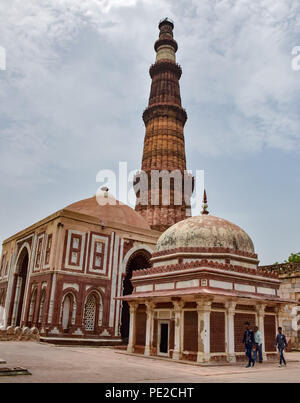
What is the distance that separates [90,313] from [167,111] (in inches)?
944

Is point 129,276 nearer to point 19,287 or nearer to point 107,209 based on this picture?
point 107,209

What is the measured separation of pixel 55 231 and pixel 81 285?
346 centimetres

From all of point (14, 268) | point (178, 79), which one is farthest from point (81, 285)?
point (178, 79)

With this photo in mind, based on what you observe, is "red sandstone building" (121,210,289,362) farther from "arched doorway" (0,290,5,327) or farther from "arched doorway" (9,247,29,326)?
"arched doorway" (0,290,5,327)

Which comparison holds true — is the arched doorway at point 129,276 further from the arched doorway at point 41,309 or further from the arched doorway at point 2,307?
the arched doorway at point 2,307

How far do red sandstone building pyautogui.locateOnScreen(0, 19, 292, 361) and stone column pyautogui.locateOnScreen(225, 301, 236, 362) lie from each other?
1.4 inches

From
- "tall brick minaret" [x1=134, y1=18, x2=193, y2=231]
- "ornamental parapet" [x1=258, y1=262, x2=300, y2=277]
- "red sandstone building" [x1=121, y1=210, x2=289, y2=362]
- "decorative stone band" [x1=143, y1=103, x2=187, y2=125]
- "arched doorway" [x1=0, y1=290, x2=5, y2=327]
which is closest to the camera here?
"red sandstone building" [x1=121, y1=210, x2=289, y2=362]

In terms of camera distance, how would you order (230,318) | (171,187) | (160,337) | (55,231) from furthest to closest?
(171,187), (55,231), (160,337), (230,318)

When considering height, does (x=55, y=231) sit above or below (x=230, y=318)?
above

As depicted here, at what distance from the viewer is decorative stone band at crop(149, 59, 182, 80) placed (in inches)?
1638

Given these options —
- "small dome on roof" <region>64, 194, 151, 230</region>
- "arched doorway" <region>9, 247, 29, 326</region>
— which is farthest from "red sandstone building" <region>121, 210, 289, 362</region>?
"arched doorway" <region>9, 247, 29, 326</region>

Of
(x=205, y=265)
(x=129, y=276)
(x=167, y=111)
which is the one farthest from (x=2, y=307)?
(x=167, y=111)
